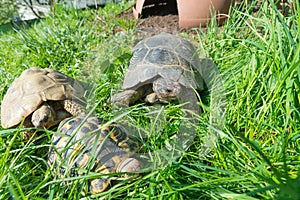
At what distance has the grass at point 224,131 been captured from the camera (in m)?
1.65

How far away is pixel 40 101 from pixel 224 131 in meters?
1.48

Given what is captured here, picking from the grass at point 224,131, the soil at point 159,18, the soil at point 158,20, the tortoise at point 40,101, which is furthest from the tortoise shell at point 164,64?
the soil at point 158,20

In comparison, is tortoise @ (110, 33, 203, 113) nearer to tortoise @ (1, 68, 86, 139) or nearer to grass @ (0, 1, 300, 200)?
grass @ (0, 1, 300, 200)

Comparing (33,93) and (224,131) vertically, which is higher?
(33,93)

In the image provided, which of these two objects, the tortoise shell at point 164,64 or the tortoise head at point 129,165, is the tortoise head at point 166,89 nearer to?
the tortoise shell at point 164,64

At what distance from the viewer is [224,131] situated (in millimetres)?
2115

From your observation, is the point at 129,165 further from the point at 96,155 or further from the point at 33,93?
the point at 33,93

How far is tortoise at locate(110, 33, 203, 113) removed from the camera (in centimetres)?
261

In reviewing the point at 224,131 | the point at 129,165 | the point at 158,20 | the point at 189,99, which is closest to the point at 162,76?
the point at 189,99

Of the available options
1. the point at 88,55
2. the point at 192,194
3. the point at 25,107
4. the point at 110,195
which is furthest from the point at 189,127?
the point at 88,55

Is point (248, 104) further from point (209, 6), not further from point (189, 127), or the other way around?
point (209, 6)

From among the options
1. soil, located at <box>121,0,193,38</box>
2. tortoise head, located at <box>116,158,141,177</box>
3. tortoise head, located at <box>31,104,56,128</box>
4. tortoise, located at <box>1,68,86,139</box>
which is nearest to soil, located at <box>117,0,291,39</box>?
soil, located at <box>121,0,193,38</box>

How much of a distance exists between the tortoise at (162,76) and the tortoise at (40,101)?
1.21ft

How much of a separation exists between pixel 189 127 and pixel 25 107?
4.34 ft
